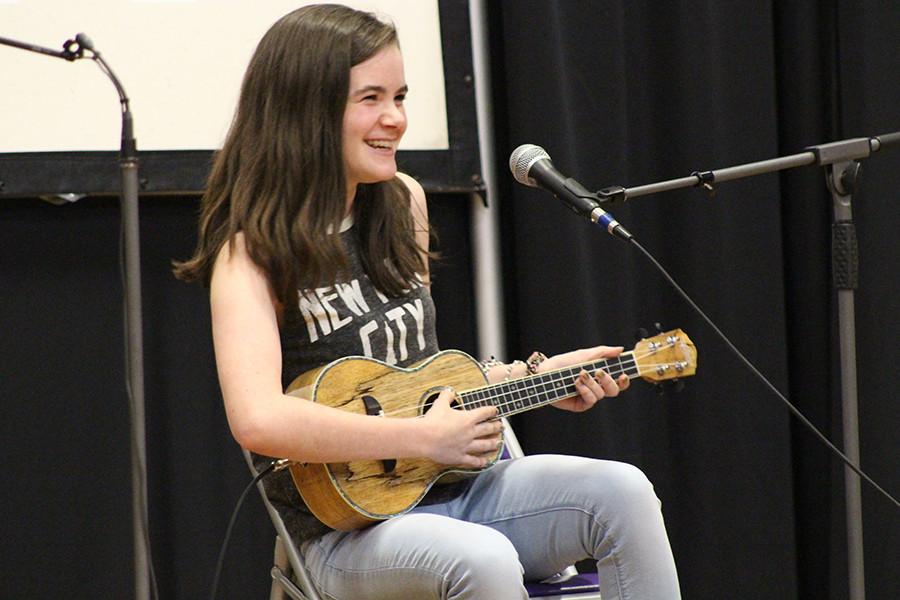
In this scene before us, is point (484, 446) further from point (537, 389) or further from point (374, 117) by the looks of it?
point (374, 117)

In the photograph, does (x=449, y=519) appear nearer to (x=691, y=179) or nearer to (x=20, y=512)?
(x=691, y=179)

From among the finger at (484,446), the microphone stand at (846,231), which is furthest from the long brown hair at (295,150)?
the microphone stand at (846,231)

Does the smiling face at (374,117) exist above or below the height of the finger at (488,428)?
above

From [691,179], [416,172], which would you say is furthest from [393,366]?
[416,172]

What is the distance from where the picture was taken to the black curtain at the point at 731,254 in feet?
9.25

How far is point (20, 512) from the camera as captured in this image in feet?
8.41

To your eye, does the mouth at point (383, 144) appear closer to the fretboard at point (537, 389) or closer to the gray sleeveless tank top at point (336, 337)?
the gray sleeveless tank top at point (336, 337)

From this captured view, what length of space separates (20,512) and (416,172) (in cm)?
121

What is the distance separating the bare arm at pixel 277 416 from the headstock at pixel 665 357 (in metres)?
0.34

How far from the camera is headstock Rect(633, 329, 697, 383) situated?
2008 mm

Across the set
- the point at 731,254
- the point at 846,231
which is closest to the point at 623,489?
the point at 846,231

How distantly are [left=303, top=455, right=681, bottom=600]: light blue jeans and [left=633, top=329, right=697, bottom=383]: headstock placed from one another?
27 centimetres

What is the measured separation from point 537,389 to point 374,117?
21.6 inches

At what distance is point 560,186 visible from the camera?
1.78 m
